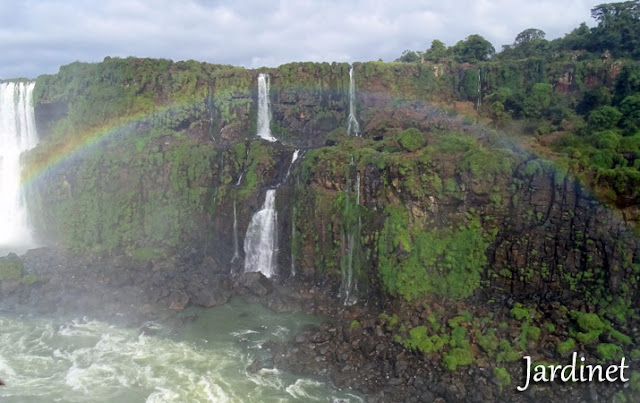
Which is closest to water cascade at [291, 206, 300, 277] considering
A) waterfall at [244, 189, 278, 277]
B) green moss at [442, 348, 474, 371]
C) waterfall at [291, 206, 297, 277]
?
waterfall at [291, 206, 297, 277]

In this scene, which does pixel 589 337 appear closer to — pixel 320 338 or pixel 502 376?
pixel 502 376

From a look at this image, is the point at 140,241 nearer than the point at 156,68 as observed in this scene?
Yes

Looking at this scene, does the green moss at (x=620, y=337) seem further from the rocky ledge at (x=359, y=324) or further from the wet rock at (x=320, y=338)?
the wet rock at (x=320, y=338)

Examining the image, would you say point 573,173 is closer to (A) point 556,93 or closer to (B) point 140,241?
(A) point 556,93

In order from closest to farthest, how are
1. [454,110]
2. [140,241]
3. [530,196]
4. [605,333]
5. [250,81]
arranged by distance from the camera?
[605,333], [530,196], [140,241], [454,110], [250,81]

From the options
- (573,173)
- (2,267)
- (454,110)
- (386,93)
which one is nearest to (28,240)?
(2,267)

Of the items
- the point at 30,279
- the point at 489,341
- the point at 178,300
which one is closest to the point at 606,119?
the point at 489,341
